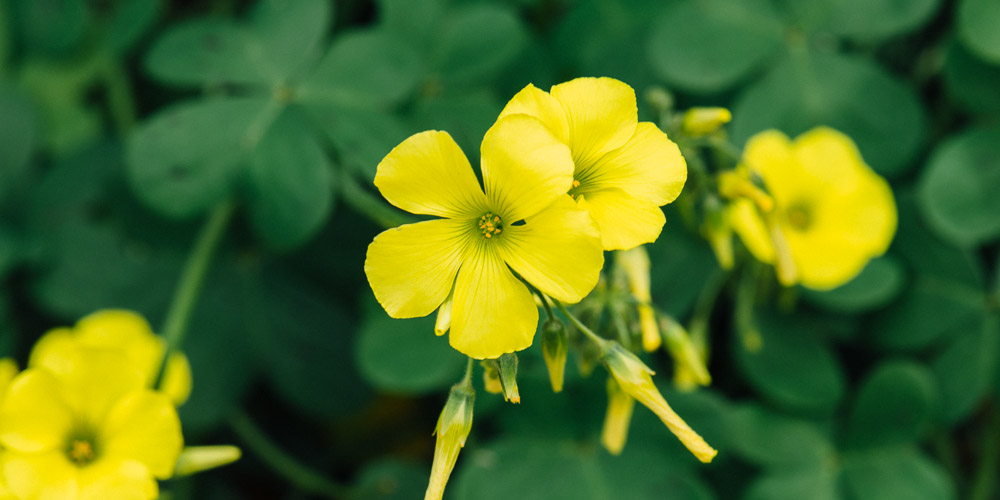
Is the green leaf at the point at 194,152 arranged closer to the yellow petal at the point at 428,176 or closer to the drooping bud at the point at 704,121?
the yellow petal at the point at 428,176

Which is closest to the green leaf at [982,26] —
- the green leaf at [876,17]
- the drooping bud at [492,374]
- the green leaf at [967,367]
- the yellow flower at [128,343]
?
the green leaf at [876,17]

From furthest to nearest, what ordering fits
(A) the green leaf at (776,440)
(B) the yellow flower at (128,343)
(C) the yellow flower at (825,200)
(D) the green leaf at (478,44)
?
(D) the green leaf at (478,44)
(A) the green leaf at (776,440)
(C) the yellow flower at (825,200)
(B) the yellow flower at (128,343)

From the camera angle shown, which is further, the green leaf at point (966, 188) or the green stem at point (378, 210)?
the green leaf at point (966, 188)

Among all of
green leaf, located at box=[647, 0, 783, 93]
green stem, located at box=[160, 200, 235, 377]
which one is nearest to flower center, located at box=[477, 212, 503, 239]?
green stem, located at box=[160, 200, 235, 377]

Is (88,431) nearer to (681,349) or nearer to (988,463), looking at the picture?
(681,349)

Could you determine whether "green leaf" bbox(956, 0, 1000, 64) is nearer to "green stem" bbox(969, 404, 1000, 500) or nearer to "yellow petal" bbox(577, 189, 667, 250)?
"green stem" bbox(969, 404, 1000, 500)

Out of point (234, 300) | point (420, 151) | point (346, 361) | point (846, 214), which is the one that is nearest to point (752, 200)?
point (846, 214)

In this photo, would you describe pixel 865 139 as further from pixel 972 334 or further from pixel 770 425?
pixel 770 425

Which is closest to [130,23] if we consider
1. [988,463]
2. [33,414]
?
[33,414]
